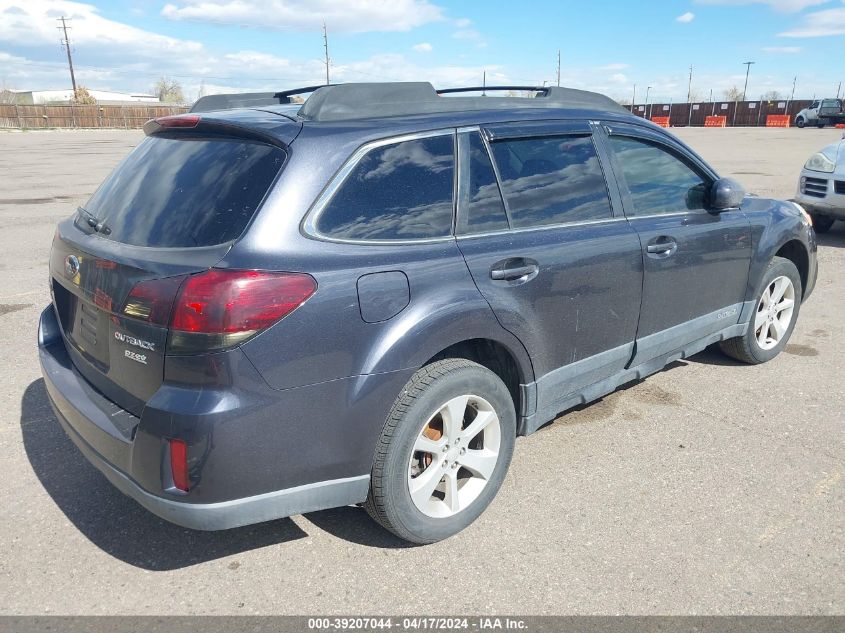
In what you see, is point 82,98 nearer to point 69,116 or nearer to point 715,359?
point 69,116

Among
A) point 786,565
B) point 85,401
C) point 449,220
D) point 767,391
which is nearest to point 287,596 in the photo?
point 85,401

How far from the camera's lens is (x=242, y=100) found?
3.59m

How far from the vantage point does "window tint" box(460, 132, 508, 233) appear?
2.86 meters

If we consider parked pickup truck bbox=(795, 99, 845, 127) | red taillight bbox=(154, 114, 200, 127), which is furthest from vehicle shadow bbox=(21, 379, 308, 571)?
parked pickup truck bbox=(795, 99, 845, 127)

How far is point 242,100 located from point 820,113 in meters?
49.3

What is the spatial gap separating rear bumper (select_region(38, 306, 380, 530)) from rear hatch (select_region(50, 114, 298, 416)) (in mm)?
106

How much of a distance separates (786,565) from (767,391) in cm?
193

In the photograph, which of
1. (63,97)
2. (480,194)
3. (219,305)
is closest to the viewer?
(219,305)

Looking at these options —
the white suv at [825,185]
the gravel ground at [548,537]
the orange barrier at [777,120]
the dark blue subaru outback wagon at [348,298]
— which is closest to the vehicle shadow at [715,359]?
the gravel ground at [548,537]

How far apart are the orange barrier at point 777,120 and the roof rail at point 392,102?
57.8 m

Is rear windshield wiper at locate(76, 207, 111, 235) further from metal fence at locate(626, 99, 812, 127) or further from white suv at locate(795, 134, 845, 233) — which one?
metal fence at locate(626, 99, 812, 127)

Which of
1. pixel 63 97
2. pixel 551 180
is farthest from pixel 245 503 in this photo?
pixel 63 97

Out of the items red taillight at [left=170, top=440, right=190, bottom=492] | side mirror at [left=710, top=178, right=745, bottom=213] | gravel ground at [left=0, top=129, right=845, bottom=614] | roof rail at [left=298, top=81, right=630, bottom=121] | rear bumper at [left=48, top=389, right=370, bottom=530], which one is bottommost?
gravel ground at [left=0, top=129, right=845, bottom=614]

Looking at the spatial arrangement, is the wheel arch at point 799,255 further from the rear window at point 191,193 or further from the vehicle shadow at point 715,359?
the rear window at point 191,193
